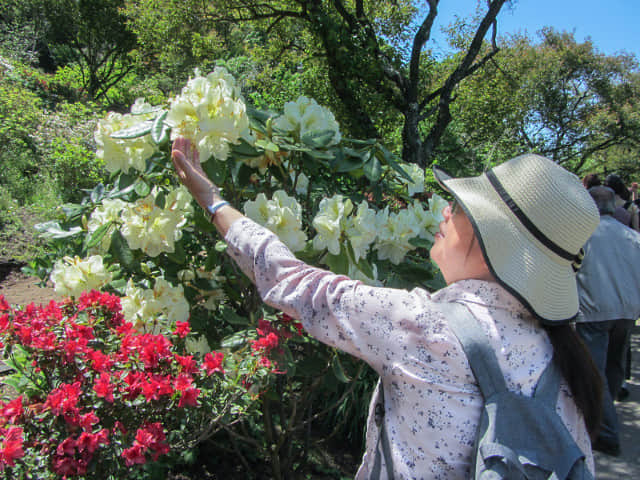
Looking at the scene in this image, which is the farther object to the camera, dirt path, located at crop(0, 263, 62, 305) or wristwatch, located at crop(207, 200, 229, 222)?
dirt path, located at crop(0, 263, 62, 305)

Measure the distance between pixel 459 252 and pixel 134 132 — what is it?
3.35 ft

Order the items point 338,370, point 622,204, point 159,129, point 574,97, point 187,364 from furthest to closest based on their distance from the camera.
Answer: point 574,97, point 622,204, point 338,370, point 159,129, point 187,364

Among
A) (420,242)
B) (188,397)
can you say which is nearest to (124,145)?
(188,397)

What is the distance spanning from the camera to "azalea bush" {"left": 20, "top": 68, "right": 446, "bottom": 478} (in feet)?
4.66

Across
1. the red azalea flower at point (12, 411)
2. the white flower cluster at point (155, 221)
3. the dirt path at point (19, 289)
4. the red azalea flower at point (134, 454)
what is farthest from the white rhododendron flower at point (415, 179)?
the dirt path at point (19, 289)

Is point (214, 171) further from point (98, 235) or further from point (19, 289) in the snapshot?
point (19, 289)

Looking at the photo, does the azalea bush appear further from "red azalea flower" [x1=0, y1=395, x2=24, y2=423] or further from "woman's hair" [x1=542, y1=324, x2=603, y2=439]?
"woman's hair" [x1=542, y1=324, x2=603, y2=439]

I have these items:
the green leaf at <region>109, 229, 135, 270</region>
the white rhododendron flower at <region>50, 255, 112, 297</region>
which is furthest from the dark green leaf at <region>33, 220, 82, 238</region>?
the green leaf at <region>109, 229, 135, 270</region>

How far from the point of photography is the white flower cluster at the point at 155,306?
1.62 meters

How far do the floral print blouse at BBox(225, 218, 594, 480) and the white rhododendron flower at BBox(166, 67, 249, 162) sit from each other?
437 millimetres

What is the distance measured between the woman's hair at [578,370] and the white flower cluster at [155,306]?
118 cm

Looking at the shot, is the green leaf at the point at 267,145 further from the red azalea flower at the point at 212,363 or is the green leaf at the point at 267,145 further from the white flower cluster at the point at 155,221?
the red azalea flower at the point at 212,363

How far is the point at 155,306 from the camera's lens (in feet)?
5.33

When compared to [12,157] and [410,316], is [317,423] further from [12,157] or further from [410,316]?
[12,157]
